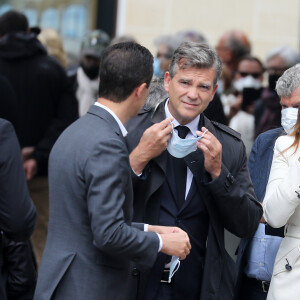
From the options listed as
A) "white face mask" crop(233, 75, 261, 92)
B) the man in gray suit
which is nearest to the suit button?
the man in gray suit

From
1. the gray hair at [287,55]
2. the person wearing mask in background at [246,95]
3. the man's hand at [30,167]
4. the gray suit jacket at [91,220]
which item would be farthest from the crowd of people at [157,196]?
the gray hair at [287,55]

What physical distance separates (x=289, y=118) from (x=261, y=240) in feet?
2.04

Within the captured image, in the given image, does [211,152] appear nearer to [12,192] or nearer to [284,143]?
[284,143]

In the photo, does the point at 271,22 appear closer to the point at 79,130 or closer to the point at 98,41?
the point at 98,41

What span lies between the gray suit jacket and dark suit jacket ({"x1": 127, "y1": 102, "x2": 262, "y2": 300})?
1.36 feet

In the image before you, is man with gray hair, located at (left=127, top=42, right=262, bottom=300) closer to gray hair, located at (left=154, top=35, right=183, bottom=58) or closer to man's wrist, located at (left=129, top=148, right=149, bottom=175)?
man's wrist, located at (left=129, top=148, right=149, bottom=175)

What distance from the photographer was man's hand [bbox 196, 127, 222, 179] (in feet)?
11.3

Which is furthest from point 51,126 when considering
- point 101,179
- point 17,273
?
point 101,179

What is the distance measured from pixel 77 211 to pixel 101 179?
19 centimetres

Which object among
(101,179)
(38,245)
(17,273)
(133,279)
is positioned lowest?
(38,245)

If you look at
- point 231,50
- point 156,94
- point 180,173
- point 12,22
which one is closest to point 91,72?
point 12,22

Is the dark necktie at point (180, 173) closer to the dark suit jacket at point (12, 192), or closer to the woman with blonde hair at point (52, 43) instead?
the dark suit jacket at point (12, 192)

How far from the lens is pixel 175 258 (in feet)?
11.4

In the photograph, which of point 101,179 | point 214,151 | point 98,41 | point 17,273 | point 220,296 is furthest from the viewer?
point 98,41
